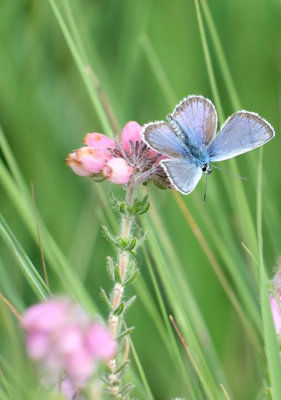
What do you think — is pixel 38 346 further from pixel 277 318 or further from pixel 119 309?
pixel 277 318

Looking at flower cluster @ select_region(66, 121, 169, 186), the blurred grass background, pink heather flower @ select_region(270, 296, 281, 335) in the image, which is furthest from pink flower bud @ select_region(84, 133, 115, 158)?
the blurred grass background

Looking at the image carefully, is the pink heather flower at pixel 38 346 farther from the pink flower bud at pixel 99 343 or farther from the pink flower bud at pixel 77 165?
the pink flower bud at pixel 77 165

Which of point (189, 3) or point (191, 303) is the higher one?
point (189, 3)

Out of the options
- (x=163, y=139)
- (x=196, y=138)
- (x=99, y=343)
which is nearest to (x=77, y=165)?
(x=163, y=139)

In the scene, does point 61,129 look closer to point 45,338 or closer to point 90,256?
point 90,256

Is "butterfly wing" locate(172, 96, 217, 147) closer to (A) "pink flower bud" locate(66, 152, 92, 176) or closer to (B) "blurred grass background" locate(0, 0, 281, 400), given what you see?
(A) "pink flower bud" locate(66, 152, 92, 176)

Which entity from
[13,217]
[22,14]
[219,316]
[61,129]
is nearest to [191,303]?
[219,316]
